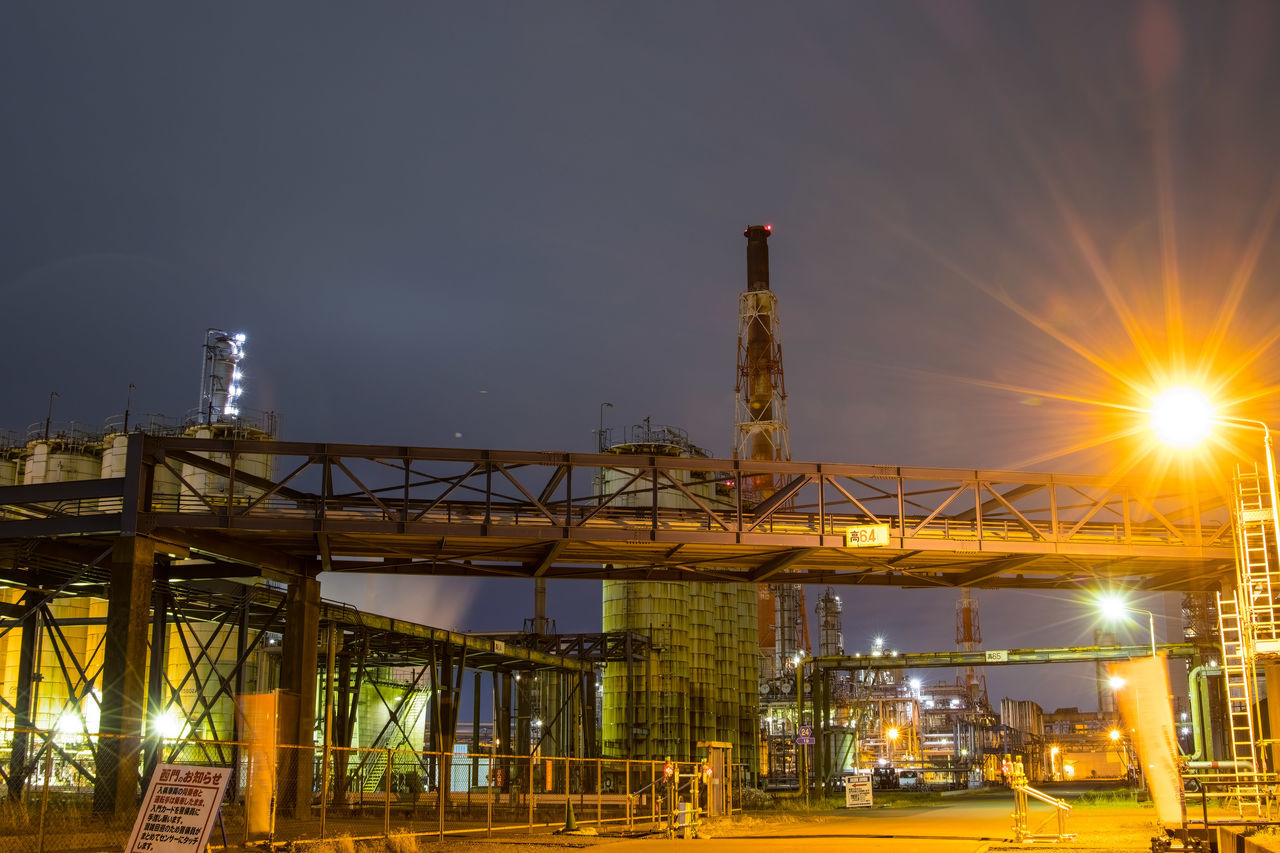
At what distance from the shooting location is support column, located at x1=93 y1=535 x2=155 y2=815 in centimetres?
2538

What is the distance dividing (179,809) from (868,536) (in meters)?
22.7

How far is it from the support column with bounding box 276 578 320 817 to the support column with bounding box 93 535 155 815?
4.23m

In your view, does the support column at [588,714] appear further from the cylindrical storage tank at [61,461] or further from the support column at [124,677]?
the support column at [124,677]

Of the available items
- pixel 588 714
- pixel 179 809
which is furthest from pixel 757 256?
pixel 179 809

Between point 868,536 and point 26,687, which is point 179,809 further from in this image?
point 26,687

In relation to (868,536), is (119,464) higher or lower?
higher

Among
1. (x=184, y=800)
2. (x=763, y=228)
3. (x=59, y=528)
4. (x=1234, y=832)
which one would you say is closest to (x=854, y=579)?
(x=1234, y=832)

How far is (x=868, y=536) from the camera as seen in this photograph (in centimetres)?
3194

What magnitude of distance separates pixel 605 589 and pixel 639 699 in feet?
22.8

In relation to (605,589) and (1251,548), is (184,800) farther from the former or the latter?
(605,589)

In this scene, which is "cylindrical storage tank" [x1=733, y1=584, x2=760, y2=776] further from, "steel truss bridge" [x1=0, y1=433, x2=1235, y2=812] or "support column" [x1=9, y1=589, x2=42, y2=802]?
"support column" [x1=9, y1=589, x2=42, y2=802]

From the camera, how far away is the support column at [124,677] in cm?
2538

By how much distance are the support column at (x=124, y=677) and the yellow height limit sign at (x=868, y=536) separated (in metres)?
18.0

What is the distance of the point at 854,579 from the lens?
36.8 metres
